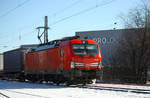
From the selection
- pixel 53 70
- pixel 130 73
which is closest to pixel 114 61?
pixel 130 73

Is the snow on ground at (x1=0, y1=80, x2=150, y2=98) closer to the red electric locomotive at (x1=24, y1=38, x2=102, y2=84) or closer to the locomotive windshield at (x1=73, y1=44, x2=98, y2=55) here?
the red electric locomotive at (x1=24, y1=38, x2=102, y2=84)

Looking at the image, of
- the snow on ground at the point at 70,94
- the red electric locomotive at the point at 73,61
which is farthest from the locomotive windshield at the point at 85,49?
the snow on ground at the point at 70,94

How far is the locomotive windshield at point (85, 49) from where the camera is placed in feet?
59.5

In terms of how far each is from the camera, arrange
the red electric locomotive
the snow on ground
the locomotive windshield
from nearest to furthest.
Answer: the snow on ground → the red electric locomotive → the locomotive windshield

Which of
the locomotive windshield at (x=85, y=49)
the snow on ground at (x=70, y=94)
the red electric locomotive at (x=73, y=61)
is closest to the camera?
→ the snow on ground at (x=70, y=94)

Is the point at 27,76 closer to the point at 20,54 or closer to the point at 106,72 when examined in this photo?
the point at 20,54

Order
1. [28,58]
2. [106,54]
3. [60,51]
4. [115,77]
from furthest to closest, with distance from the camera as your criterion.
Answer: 1. [106,54]
2. [115,77]
3. [28,58]
4. [60,51]

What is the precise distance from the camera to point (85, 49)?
18406 millimetres

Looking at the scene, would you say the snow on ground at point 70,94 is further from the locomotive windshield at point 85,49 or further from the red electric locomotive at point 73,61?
the locomotive windshield at point 85,49

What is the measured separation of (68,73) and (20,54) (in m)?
13.1

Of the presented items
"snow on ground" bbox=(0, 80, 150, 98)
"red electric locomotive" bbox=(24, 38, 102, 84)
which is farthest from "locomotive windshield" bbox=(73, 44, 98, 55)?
"snow on ground" bbox=(0, 80, 150, 98)

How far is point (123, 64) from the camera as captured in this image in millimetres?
28922

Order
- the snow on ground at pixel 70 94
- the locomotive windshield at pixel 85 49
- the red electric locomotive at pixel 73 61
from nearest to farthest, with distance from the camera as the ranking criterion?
1. the snow on ground at pixel 70 94
2. the red electric locomotive at pixel 73 61
3. the locomotive windshield at pixel 85 49

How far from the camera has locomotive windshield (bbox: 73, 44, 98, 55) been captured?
1814 centimetres
